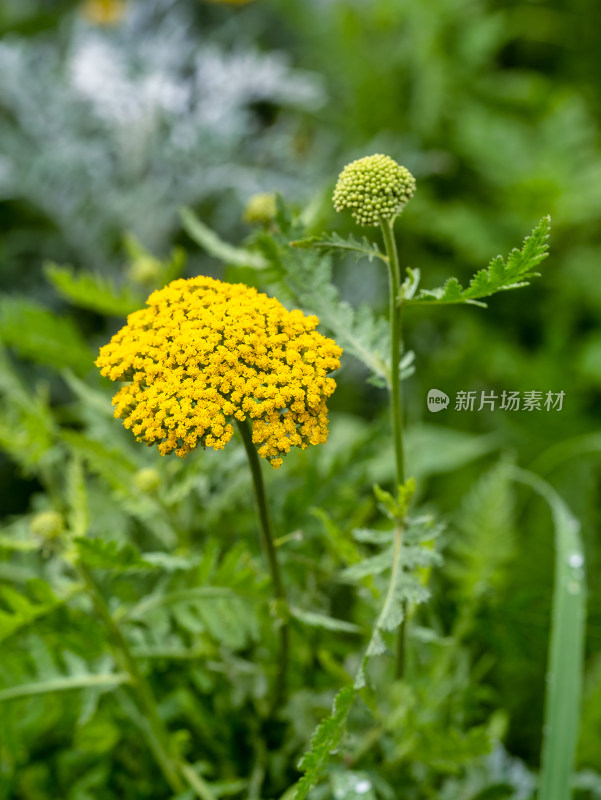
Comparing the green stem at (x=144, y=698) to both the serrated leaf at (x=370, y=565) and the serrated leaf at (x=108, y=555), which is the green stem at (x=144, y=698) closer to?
the serrated leaf at (x=108, y=555)

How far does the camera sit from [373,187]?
0.41 m

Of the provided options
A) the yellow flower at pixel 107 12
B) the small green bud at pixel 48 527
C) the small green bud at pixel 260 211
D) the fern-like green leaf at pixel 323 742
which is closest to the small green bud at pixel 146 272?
the small green bud at pixel 260 211

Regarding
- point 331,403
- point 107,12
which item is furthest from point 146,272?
point 107,12

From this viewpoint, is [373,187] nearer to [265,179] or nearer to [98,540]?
[98,540]

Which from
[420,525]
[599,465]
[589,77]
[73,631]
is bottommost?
[73,631]

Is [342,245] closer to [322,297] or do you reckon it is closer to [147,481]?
[322,297]

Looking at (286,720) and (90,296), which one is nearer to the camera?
(286,720)

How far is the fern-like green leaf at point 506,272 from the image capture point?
1.27ft

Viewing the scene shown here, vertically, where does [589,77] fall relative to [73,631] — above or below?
above

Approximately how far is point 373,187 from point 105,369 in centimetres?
18

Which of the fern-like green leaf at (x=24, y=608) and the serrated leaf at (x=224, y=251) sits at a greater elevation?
the serrated leaf at (x=224, y=251)

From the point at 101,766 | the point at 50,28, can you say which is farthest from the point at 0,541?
the point at 50,28

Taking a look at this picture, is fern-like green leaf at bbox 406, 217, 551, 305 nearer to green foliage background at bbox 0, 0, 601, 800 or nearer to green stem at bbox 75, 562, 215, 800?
green foliage background at bbox 0, 0, 601, 800

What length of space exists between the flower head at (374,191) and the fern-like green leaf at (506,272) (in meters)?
0.05
